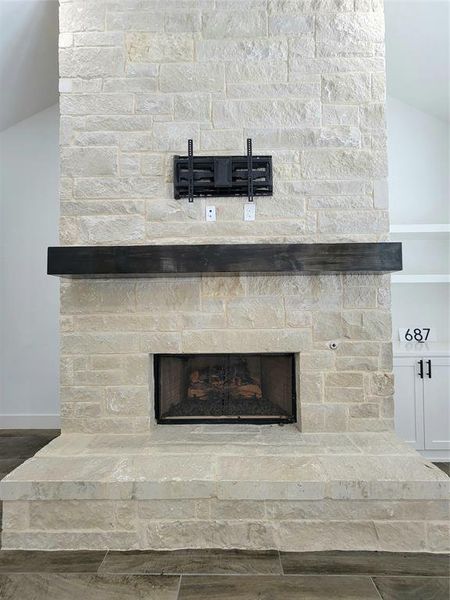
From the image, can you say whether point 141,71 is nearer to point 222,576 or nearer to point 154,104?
point 154,104

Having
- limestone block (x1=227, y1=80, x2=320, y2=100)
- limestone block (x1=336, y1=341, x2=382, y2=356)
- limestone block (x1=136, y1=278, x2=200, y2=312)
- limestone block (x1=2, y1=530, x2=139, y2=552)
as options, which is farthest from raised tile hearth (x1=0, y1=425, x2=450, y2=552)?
limestone block (x1=227, y1=80, x2=320, y2=100)

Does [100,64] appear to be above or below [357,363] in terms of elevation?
above

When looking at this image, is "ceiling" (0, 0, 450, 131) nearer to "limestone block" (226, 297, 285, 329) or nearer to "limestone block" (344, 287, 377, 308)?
"limestone block" (344, 287, 377, 308)

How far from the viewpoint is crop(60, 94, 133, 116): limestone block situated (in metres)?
2.29

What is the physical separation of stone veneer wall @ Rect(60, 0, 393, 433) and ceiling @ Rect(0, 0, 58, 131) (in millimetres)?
400

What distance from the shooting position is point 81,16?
2.29m

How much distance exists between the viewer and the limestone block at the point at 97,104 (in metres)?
2.29

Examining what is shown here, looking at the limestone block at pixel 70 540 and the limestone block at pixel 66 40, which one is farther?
the limestone block at pixel 66 40

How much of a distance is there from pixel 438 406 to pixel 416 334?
2.50ft

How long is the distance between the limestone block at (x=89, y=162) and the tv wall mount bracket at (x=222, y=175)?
386 mm

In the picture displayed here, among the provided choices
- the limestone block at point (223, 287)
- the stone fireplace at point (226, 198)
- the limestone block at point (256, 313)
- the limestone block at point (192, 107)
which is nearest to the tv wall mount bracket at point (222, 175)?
the stone fireplace at point (226, 198)

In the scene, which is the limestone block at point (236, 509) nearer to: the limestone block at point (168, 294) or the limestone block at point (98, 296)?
the limestone block at point (168, 294)

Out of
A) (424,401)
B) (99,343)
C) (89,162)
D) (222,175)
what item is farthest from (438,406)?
(89,162)

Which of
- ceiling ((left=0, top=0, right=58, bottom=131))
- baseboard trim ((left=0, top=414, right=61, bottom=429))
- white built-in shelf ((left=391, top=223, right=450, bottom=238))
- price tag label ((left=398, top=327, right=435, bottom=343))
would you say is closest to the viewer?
ceiling ((left=0, top=0, right=58, bottom=131))
